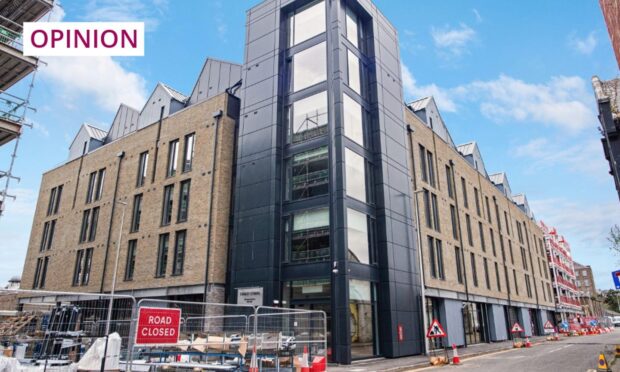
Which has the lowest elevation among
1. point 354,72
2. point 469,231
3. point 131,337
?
point 131,337

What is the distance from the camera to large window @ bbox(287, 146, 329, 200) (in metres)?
21.7

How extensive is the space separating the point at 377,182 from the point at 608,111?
11.3 m

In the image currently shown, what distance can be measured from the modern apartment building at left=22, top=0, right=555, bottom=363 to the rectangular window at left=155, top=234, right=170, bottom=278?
0.10 m

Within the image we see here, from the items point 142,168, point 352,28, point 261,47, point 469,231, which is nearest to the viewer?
point 352,28

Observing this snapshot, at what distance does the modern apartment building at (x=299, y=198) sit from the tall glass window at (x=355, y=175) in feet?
0.38

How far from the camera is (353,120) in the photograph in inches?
912

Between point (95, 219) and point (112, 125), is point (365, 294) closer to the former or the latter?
point (95, 219)

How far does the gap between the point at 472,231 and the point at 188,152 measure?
1000 inches

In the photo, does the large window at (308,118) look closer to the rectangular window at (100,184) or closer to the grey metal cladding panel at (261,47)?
the grey metal cladding panel at (261,47)

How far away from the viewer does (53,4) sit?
1628 centimetres

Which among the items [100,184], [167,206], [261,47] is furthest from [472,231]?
[100,184]

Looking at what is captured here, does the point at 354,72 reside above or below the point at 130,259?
above

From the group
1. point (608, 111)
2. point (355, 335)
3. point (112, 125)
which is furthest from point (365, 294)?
point (112, 125)

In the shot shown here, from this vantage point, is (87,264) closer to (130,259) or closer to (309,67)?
(130,259)
